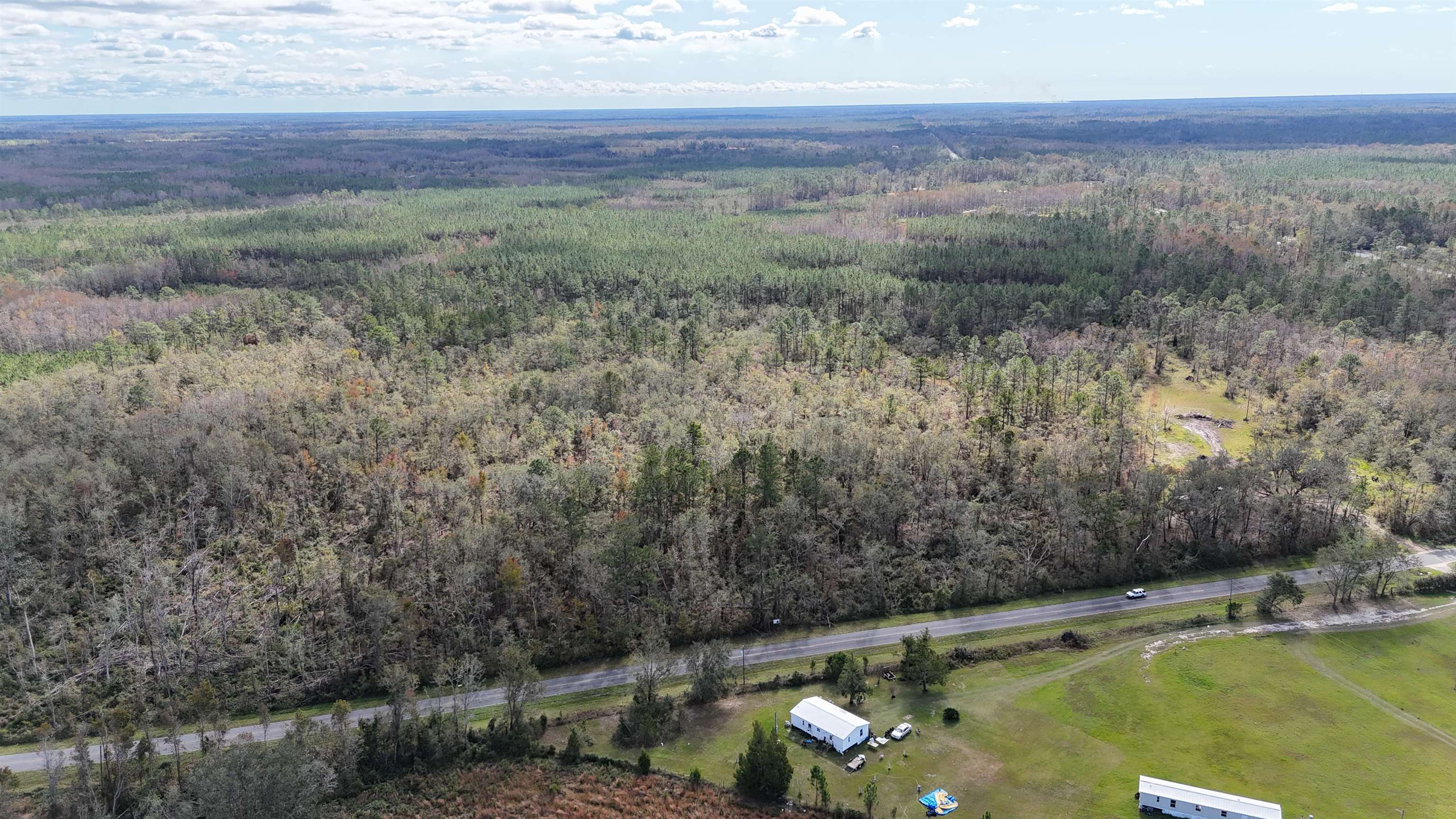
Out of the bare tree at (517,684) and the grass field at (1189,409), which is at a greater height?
the grass field at (1189,409)

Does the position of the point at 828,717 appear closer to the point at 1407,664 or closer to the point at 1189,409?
the point at 1407,664

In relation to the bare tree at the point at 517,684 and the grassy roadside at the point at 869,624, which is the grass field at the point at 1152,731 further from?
the grassy roadside at the point at 869,624

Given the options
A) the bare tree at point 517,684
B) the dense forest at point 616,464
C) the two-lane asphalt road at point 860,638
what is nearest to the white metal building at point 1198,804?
the two-lane asphalt road at point 860,638

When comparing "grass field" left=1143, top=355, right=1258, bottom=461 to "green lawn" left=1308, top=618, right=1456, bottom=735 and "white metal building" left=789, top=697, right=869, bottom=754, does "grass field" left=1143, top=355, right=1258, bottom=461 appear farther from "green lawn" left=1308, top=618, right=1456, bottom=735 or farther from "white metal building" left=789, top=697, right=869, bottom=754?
"white metal building" left=789, top=697, right=869, bottom=754

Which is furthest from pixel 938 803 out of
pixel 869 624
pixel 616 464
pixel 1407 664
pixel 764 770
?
pixel 616 464

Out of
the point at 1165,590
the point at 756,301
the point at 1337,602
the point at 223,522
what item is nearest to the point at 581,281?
the point at 756,301

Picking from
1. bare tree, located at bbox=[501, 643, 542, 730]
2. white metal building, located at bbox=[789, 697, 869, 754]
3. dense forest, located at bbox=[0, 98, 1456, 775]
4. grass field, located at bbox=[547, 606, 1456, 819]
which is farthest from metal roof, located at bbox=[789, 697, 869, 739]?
bare tree, located at bbox=[501, 643, 542, 730]
